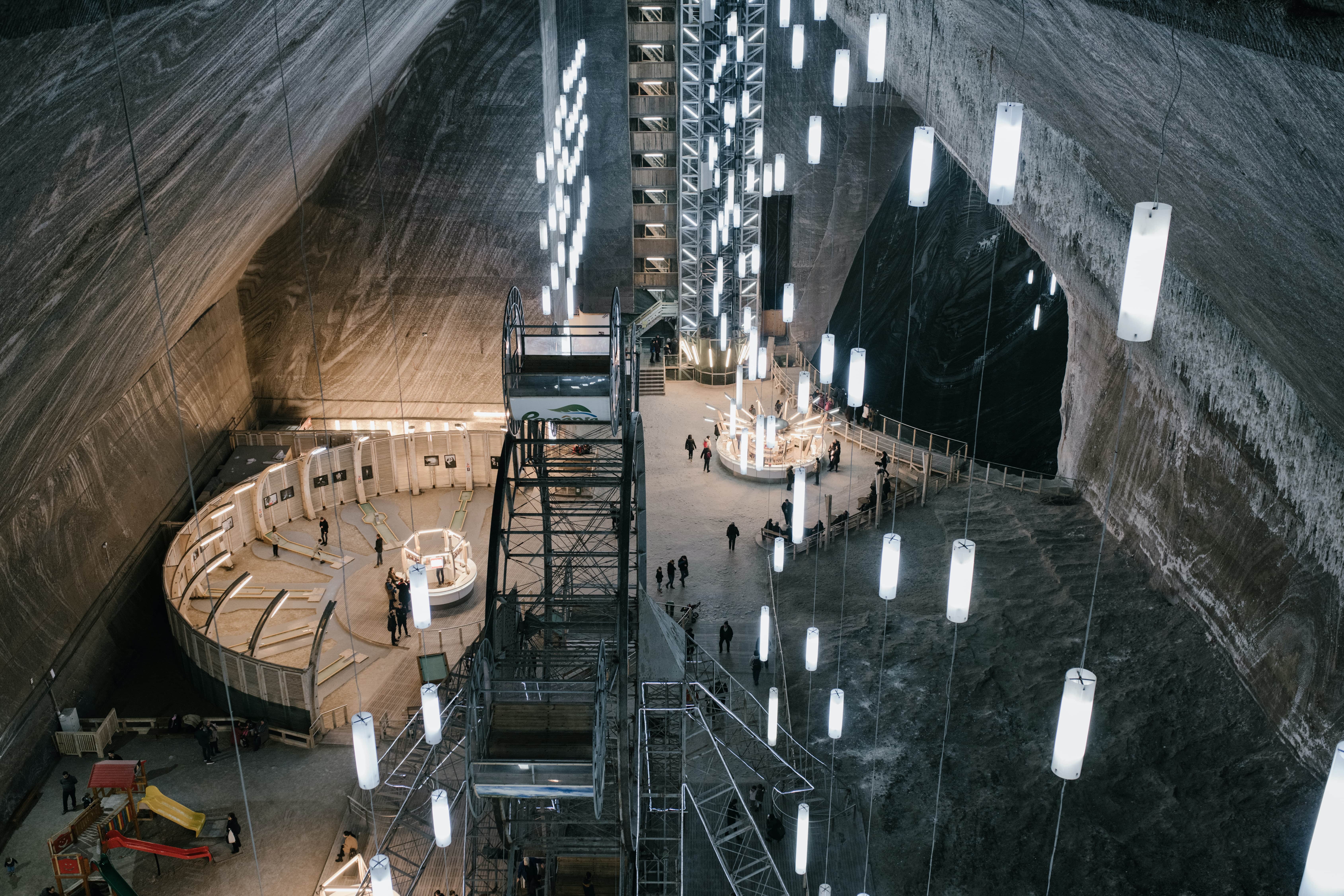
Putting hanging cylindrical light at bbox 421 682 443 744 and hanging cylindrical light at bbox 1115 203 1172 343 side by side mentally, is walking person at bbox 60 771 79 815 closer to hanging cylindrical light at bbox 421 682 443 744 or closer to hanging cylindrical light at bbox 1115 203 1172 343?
hanging cylindrical light at bbox 421 682 443 744

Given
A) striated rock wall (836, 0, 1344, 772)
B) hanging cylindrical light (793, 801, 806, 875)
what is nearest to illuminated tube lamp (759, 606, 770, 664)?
hanging cylindrical light (793, 801, 806, 875)

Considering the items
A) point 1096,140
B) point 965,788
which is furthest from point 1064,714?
point 965,788

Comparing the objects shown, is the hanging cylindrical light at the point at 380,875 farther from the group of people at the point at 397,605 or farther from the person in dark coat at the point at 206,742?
the group of people at the point at 397,605

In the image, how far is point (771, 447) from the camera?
2361 cm

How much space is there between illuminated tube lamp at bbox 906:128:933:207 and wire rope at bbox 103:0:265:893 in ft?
17.5

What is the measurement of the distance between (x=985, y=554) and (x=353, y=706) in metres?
10.5

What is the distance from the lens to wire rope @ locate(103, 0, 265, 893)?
281 inches

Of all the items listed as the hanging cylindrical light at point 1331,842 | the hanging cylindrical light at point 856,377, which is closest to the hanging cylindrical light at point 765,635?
the hanging cylindrical light at point 856,377

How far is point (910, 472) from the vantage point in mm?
22344

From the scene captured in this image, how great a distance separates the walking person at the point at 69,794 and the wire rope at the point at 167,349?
6.62 feet

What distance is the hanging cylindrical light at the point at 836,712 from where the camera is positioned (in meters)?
12.5

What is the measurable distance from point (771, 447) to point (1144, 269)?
60.4 ft

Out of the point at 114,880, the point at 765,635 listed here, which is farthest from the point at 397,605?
the point at 114,880

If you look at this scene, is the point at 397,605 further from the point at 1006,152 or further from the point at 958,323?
the point at 958,323
